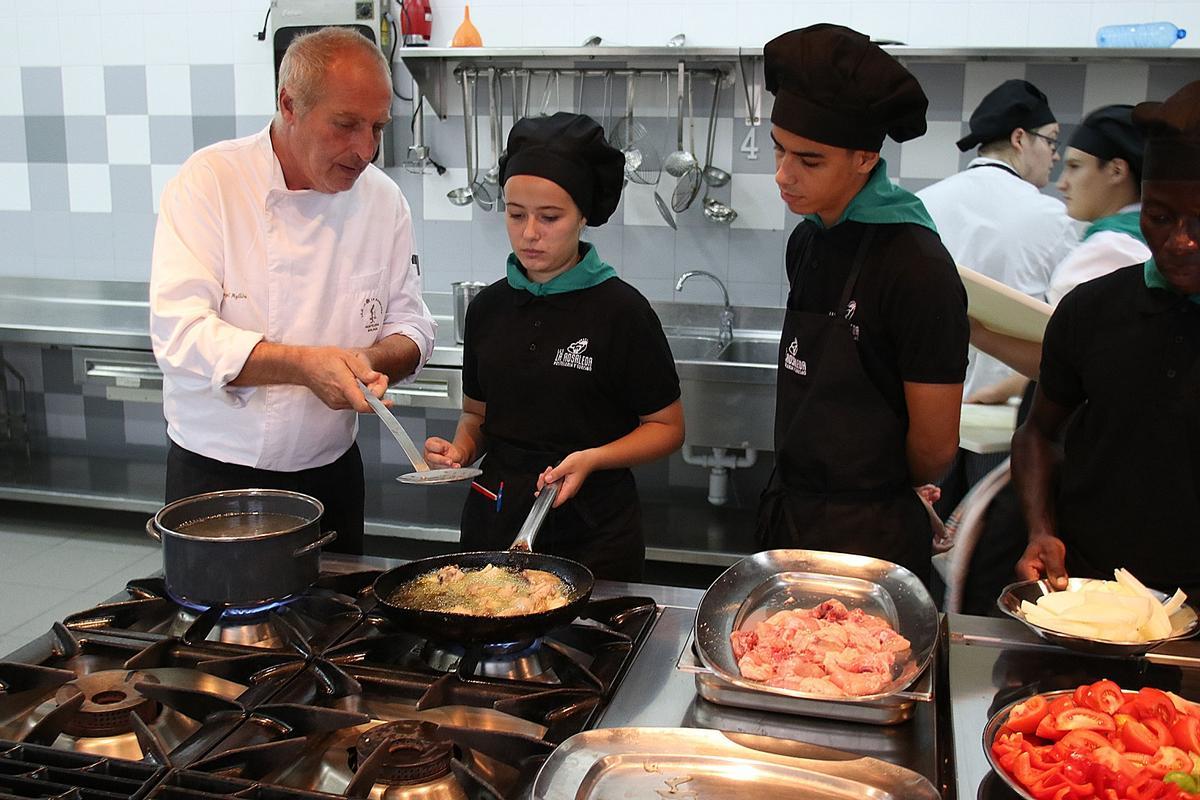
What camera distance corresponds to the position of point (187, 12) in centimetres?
445

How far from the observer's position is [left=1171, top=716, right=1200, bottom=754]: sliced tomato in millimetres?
1152

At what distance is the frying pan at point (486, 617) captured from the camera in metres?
1.37

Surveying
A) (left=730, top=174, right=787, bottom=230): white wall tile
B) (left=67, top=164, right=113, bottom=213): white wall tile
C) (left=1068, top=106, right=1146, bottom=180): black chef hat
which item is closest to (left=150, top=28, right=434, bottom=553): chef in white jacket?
(left=1068, top=106, right=1146, bottom=180): black chef hat

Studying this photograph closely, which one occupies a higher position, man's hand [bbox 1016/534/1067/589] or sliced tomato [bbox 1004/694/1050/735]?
man's hand [bbox 1016/534/1067/589]

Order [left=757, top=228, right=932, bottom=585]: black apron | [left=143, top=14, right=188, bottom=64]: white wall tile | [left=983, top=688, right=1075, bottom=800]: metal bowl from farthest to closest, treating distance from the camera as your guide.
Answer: [left=143, top=14, right=188, bottom=64]: white wall tile → [left=757, top=228, right=932, bottom=585]: black apron → [left=983, top=688, right=1075, bottom=800]: metal bowl

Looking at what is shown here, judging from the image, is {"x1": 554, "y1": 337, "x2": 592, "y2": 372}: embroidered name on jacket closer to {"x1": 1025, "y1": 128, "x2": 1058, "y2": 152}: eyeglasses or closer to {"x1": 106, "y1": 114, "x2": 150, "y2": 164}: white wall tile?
{"x1": 1025, "y1": 128, "x2": 1058, "y2": 152}: eyeglasses

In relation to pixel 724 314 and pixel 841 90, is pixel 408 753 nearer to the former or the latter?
pixel 841 90

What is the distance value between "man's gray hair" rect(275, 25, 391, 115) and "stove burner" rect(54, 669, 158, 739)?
1124 millimetres

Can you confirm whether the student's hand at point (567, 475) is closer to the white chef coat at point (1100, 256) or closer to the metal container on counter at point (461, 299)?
the white chef coat at point (1100, 256)

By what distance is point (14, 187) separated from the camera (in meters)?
4.79

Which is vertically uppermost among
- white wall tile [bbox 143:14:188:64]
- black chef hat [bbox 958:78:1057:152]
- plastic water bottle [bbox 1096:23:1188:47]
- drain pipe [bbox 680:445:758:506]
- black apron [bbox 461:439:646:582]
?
white wall tile [bbox 143:14:188:64]

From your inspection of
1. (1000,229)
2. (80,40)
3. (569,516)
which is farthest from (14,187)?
(1000,229)

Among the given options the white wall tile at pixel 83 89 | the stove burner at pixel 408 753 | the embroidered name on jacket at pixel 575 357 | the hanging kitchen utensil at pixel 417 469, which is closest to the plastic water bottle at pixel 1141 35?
the embroidered name on jacket at pixel 575 357

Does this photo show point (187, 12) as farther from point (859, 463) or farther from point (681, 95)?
point (859, 463)
